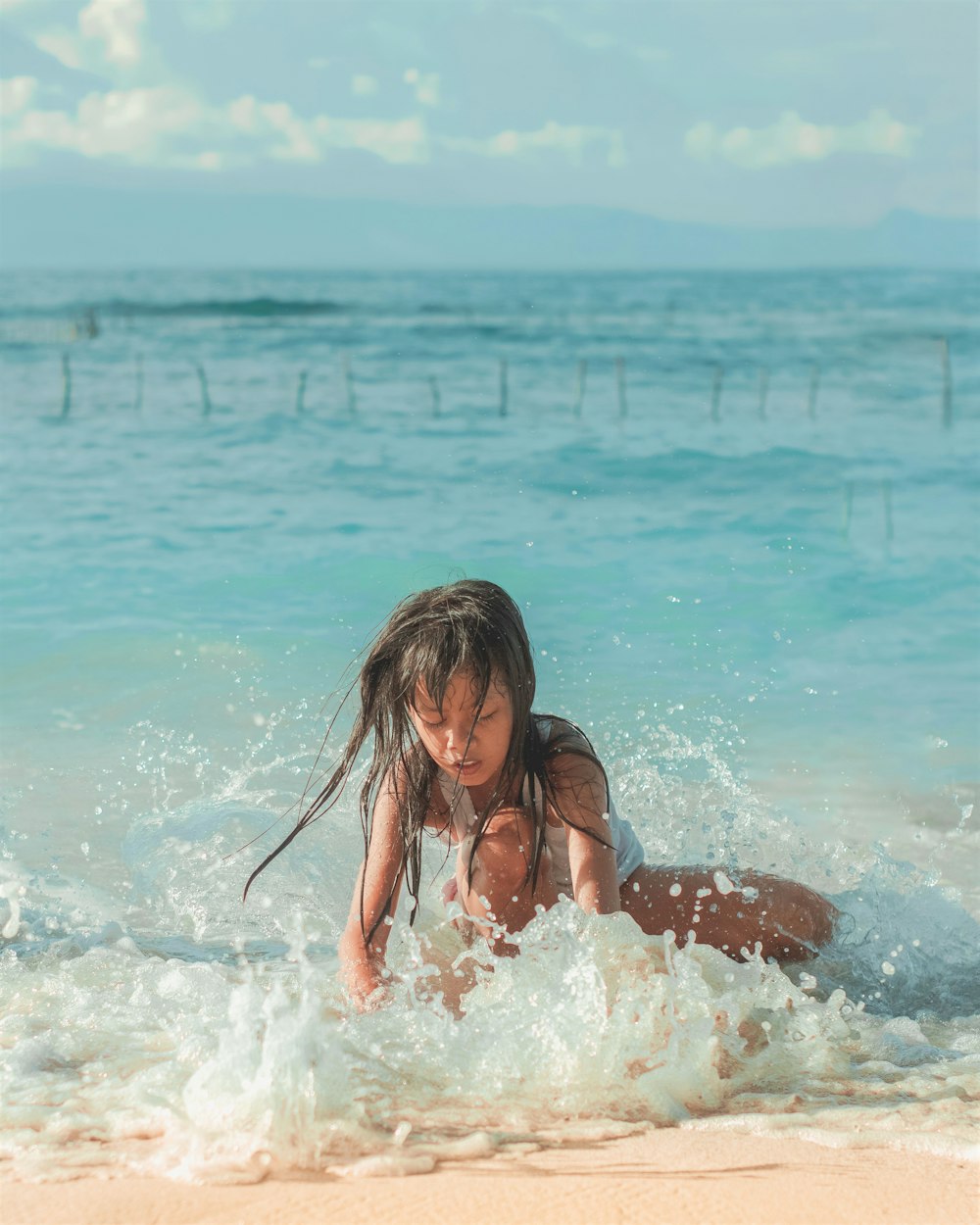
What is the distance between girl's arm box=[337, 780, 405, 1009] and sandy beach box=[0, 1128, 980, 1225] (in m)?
0.76

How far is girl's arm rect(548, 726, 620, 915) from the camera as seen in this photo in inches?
123

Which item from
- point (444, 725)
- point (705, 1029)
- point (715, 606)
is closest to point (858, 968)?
point (705, 1029)

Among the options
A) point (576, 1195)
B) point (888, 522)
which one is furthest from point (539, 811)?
point (888, 522)

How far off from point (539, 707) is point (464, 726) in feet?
11.6

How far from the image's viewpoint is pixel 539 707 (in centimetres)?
646

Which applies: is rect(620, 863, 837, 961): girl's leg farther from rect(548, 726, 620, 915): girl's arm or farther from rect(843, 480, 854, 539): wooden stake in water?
rect(843, 480, 854, 539): wooden stake in water

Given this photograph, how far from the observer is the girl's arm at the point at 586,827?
3.11m

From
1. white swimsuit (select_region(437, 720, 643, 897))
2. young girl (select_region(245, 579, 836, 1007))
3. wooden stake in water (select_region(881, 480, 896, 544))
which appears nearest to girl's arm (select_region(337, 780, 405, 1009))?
young girl (select_region(245, 579, 836, 1007))

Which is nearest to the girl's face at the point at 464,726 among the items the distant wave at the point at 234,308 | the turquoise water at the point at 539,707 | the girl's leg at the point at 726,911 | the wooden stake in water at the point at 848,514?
the turquoise water at the point at 539,707

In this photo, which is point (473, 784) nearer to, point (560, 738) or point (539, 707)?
point (560, 738)

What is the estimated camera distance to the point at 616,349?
38.3 metres

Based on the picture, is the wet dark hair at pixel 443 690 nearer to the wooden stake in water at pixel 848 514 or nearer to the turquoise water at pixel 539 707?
the turquoise water at pixel 539 707

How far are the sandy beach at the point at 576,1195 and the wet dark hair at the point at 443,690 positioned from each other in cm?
82

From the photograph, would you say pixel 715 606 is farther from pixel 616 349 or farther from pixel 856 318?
pixel 856 318
